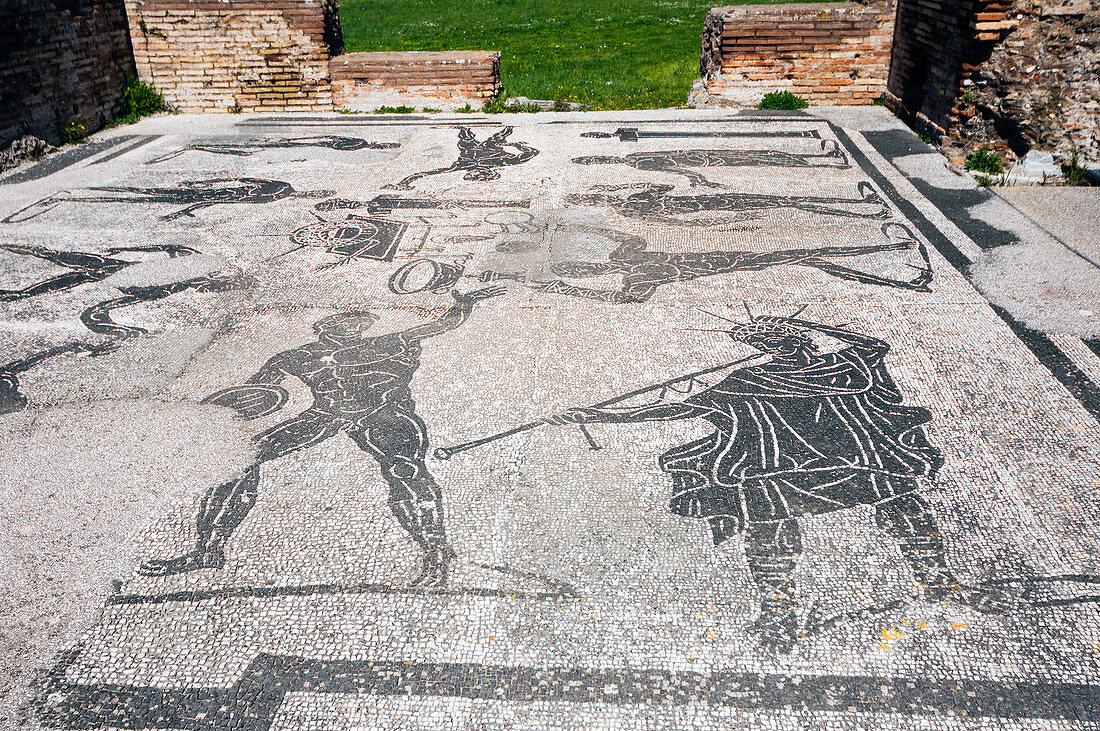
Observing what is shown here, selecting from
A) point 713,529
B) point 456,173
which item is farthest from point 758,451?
point 456,173

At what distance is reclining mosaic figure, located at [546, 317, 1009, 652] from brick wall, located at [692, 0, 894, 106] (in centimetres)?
609

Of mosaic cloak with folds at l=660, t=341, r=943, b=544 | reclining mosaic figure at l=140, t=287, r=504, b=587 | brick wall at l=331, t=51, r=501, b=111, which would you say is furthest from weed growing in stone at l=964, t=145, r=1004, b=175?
brick wall at l=331, t=51, r=501, b=111

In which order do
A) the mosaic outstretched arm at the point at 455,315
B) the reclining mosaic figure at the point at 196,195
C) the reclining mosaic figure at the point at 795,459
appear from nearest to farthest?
the reclining mosaic figure at the point at 795,459
the mosaic outstretched arm at the point at 455,315
the reclining mosaic figure at the point at 196,195

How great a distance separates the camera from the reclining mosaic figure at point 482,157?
6.56 m

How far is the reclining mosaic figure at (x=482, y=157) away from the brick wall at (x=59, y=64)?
3.94 m

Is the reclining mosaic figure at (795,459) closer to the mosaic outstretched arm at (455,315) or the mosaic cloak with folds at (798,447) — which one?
the mosaic cloak with folds at (798,447)

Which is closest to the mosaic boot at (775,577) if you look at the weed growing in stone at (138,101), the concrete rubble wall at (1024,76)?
the concrete rubble wall at (1024,76)

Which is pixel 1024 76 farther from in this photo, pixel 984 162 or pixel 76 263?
pixel 76 263

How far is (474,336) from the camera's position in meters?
3.87

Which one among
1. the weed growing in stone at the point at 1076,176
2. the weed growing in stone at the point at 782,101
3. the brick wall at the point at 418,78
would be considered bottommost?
the weed growing in stone at the point at 1076,176

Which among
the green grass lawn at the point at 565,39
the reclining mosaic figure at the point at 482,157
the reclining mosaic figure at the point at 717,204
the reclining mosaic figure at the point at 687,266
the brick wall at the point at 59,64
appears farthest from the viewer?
the green grass lawn at the point at 565,39

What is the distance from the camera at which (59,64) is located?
7719mm

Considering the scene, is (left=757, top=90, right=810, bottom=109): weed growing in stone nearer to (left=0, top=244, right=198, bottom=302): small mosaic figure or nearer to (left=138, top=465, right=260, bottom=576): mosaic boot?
(left=0, top=244, right=198, bottom=302): small mosaic figure

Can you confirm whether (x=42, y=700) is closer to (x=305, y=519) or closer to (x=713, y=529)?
(x=305, y=519)
